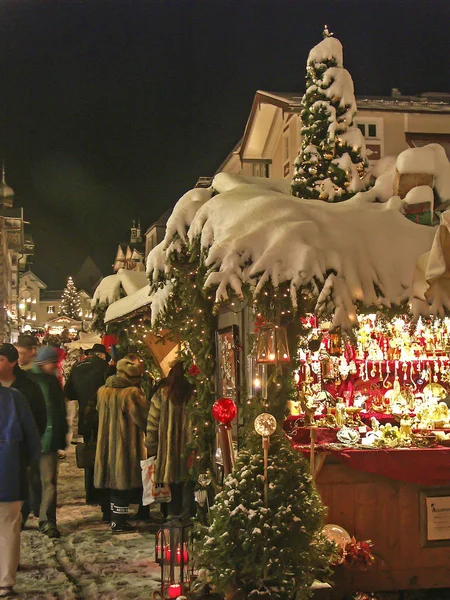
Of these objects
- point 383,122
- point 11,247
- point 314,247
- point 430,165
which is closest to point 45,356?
point 314,247

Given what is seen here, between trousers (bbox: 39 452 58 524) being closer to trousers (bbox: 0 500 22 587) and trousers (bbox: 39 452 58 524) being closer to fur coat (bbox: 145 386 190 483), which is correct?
fur coat (bbox: 145 386 190 483)

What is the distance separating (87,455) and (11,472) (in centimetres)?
442

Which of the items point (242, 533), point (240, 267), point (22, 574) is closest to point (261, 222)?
Result: point (240, 267)

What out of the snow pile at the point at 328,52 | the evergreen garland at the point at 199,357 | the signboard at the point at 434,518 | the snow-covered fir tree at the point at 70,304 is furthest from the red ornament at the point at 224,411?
the snow-covered fir tree at the point at 70,304

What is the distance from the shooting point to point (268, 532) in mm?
6191

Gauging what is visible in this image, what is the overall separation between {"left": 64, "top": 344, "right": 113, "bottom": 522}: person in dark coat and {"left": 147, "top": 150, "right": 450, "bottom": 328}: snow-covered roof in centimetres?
540

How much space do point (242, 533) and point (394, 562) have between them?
1.80m

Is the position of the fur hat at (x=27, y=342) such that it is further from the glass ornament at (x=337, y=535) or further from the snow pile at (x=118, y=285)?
the glass ornament at (x=337, y=535)

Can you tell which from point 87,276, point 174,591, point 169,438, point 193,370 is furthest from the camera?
point 87,276

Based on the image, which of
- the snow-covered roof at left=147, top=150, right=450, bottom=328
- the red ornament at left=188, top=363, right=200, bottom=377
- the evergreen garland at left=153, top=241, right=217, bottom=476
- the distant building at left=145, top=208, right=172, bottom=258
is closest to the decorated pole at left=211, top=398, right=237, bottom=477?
the snow-covered roof at left=147, top=150, right=450, bottom=328

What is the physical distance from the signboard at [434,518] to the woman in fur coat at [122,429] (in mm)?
4279

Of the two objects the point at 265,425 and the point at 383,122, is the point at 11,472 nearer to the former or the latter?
the point at 265,425

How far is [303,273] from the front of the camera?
6.00 meters

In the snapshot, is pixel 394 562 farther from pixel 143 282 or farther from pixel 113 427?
pixel 143 282
